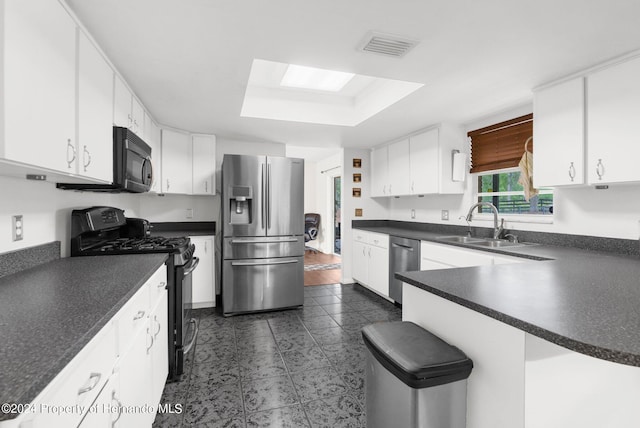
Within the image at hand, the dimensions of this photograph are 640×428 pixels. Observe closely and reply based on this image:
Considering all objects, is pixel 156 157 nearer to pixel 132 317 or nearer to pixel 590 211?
pixel 132 317

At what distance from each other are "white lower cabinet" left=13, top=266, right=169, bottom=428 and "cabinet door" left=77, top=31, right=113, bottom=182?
2.20 ft

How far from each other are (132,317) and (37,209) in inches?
38.8

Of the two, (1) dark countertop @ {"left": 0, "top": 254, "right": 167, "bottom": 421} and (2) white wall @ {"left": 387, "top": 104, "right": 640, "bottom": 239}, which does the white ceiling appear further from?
(1) dark countertop @ {"left": 0, "top": 254, "right": 167, "bottom": 421}

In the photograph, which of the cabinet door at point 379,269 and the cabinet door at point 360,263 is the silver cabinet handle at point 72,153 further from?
the cabinet door at point 360,263

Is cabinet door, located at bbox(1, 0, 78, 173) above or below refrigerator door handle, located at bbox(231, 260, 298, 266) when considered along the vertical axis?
above

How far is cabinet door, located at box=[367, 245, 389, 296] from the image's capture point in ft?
12.4

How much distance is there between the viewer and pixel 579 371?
0.95 m

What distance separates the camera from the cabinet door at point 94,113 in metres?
1.49

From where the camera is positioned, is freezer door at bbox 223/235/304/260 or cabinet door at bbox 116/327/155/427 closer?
cabinet door at bbox 116/327/155/427

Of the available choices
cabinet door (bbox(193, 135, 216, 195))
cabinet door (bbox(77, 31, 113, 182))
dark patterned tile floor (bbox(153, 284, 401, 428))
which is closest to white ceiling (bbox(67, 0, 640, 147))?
cabinet door (bbox(77, 31, 113, 182))

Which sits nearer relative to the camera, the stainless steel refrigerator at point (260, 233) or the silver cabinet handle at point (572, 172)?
the silver cabinet handle at point (572, 172)

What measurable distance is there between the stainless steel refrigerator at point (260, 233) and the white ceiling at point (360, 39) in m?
0.97

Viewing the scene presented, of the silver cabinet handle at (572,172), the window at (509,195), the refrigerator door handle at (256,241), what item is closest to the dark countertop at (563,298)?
the silver cabinet handle at (572,172)

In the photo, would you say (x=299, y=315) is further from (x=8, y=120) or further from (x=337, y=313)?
(x=8, y=120)
